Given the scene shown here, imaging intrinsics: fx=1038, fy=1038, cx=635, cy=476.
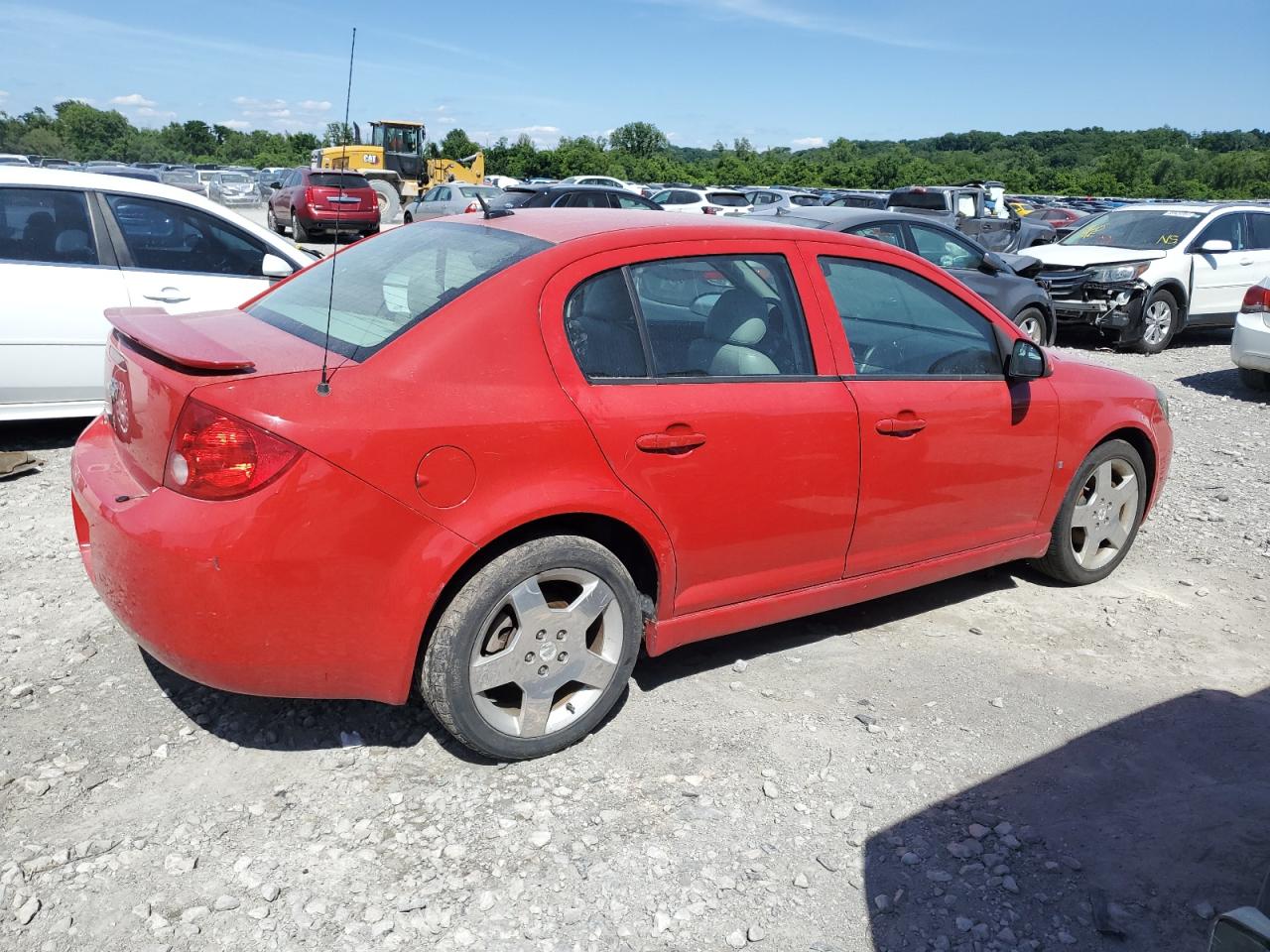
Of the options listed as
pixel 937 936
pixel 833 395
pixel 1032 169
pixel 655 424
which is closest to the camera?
pixel 937 936

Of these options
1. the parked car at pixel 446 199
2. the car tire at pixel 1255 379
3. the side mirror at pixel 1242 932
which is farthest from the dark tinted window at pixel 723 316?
the parked car at pixel 446 199

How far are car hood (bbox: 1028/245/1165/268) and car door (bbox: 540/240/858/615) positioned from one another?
9761 mm

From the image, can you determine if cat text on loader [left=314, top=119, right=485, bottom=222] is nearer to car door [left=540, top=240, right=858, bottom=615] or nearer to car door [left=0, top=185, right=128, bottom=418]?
car door [left=0, top=185, right=128, bottom=418]

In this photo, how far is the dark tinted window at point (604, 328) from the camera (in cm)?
322

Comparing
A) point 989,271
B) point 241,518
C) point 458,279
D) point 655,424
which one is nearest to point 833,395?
point 655,424

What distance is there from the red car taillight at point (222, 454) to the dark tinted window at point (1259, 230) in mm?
13951

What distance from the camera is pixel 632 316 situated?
3.36 m

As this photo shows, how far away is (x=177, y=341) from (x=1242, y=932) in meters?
2.95

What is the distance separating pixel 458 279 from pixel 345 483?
83 cm

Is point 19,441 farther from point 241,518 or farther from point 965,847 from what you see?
point 965,847

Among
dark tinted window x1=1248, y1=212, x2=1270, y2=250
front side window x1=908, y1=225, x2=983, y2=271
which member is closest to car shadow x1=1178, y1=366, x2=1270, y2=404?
dark tinted window x1=1248, y1=212, x2=1270, y2=250

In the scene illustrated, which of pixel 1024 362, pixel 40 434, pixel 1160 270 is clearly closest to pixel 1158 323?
pixel 1160 270

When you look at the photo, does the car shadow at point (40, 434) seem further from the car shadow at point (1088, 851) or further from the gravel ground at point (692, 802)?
the car shadow at point (1088, 851)

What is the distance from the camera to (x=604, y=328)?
3285 millimetres
